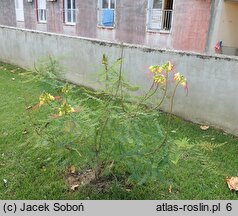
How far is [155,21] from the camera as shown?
12312mm

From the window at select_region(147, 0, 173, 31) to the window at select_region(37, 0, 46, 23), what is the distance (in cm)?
793

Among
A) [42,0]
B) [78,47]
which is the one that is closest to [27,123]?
[78,47]

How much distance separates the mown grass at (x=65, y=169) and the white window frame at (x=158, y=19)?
8.47 m

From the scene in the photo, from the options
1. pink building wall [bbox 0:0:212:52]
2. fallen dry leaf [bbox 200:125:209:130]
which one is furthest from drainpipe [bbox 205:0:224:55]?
fallen dry leaf [bbox 200:125:209:130]

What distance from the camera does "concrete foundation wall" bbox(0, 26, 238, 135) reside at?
4.47m

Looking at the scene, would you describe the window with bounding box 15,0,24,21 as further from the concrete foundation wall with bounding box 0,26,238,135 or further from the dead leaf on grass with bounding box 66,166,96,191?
the dead leaf on grass with bounding box 66,166,96,191

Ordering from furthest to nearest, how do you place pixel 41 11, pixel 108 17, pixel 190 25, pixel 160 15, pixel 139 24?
pixel 41 11
pixel 108 17
pixel 139 24
pixel 160 15
pixel 190 25

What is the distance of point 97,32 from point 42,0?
5.39 metres

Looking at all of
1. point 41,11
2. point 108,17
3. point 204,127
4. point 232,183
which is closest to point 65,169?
point 232,183

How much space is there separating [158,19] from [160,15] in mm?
184

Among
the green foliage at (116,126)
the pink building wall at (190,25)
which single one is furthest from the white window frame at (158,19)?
the green foliage at (116,126)

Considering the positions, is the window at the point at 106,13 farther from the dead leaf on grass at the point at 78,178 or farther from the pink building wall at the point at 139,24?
the dead leaf on grass at the point at 78,178

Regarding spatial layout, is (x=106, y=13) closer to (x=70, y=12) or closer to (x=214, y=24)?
(x=70, y=12)

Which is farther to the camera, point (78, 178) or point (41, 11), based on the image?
point (41, 11)
